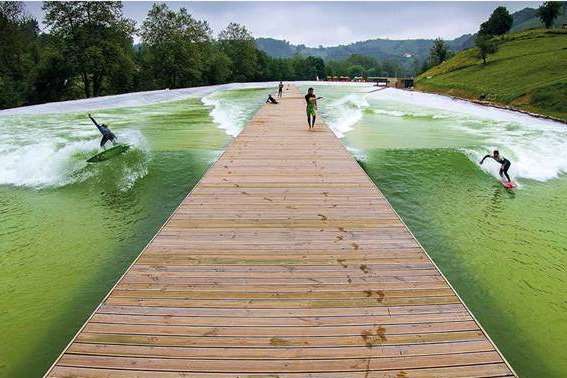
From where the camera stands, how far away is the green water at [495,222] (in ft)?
20.9

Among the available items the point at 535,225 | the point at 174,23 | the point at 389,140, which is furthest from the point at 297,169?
the point at 174,23

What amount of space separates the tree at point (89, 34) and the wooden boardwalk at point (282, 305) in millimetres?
45439

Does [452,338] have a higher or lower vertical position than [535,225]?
higher

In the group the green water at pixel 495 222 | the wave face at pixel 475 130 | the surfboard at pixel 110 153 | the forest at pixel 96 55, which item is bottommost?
the green water at pixel 495 222

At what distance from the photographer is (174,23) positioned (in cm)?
6300

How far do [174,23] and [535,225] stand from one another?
64449mm

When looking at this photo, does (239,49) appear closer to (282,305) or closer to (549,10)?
(549,10)

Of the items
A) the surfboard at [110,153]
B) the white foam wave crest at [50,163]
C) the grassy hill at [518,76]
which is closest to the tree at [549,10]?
the grassy hill at [518,76]

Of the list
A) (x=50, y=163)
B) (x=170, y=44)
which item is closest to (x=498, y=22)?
(x=170, y=44)

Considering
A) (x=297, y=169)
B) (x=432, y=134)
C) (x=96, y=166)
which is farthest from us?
(x=432, y=134)

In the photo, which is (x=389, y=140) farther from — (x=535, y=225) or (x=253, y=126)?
(x=535, y=225)

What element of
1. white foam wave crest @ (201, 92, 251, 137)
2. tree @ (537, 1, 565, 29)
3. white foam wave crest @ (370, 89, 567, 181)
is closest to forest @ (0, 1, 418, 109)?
white foam wave crest @ (201, 92, 251, 137)

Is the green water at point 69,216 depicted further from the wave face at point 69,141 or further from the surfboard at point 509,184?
the surfboard at point 509,184

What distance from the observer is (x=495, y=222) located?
413 inches
